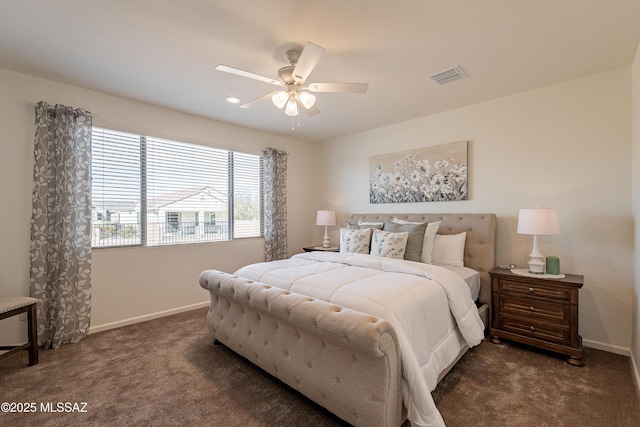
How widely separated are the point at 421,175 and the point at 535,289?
184 centimetres

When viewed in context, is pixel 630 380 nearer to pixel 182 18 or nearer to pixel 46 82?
pixel 182 18

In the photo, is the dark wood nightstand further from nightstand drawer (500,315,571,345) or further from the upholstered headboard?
the upholstered headboard

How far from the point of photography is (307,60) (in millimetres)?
1972

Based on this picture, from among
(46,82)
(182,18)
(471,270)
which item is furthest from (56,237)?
(471,270)

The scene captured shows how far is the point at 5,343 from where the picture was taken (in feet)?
8.63

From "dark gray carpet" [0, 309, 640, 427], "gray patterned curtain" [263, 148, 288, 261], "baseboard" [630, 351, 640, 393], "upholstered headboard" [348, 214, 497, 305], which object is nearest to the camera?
"dark gray carpet" [0, 309, 640, 427]

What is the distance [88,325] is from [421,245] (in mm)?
3602

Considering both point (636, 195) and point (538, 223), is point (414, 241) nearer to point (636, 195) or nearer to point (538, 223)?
point (538, 223)

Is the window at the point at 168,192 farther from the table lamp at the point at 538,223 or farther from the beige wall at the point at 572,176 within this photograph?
the table lamp at the point at 538,223

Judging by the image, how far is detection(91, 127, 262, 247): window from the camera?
10.6 feet

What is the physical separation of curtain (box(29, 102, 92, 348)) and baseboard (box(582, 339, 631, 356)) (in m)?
4.95

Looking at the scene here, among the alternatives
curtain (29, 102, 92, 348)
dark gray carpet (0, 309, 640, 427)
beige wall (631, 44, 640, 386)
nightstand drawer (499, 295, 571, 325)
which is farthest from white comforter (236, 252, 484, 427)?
curtain (29, 102, 92, 348)

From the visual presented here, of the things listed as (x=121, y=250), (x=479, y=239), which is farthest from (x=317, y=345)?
(x=121, y=250)

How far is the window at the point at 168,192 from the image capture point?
3236mm
